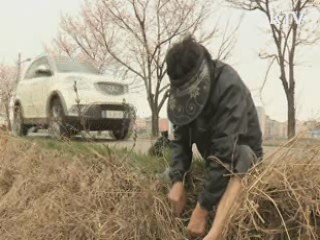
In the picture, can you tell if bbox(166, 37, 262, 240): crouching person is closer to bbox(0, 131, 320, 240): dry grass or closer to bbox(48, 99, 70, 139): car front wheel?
bbox(0, 131, 320, 240): dry grass

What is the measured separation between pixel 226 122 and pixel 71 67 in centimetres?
642

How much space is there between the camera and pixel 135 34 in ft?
47.8

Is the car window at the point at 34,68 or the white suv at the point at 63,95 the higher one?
the car window at the point at 34,68

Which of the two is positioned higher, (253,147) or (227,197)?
(253,147)

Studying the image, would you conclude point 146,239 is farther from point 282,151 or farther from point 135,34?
point 135,34

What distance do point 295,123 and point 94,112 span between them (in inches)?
177

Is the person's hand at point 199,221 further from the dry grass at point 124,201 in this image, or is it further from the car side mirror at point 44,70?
the car side mirror at point 44,70

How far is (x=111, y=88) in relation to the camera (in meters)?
8.74

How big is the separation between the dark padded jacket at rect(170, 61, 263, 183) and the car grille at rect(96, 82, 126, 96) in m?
5.68

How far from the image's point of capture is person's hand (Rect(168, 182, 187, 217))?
294 cm

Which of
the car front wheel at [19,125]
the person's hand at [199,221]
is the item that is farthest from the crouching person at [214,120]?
the car front wheel at [19,125]

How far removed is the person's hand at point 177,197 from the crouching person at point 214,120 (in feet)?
0.80

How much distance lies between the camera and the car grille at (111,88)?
8.51m

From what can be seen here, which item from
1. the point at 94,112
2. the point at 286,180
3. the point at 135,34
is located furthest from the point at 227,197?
the point at 135,34
